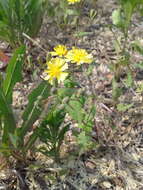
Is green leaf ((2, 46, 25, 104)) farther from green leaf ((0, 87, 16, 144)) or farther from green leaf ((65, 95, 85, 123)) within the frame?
green leaf ((65, 95, 85, 123))

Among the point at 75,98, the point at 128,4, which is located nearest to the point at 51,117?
the point at 75,98

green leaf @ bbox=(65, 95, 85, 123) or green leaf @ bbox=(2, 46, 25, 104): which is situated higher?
green leaf @ bbox=(2, 46, 25, 104)

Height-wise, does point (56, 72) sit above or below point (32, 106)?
above

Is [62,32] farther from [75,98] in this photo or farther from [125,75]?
[75,98]

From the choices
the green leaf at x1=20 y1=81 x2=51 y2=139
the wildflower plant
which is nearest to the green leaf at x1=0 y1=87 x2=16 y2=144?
the green leaf at x1=20 y1=81 x2=51 y2=139

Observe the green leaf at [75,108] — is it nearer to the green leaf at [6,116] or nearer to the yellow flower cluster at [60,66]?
the yellow flower cluster at [60,66]

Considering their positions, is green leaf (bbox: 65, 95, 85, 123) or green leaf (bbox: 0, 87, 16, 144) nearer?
green leaf (bbox: 0, 87, 16, 144)

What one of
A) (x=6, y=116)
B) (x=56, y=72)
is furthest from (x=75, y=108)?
(x=6, y=116)

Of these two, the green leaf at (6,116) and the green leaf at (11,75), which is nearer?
the green leaf at (6,116)

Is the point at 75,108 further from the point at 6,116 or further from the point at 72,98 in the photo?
the point at 6,116

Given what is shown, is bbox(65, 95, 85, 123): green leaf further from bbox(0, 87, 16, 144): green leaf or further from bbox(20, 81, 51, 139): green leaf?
bbox(0, 87, 16, 144): green leaf

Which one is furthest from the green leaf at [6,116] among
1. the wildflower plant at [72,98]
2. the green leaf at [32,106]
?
the wildflower plant at [72,98]
